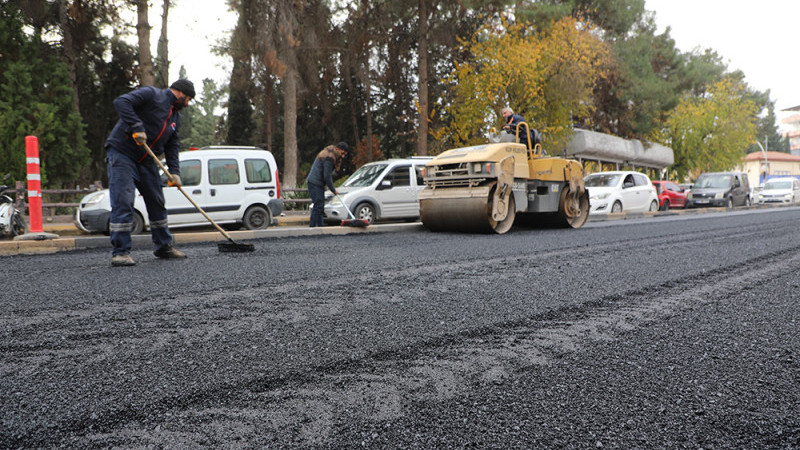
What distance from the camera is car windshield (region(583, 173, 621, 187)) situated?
56.3 feet

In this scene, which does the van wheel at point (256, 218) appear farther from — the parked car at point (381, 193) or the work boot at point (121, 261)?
the work boot at point (121, 261)

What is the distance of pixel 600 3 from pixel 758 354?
1131 inches

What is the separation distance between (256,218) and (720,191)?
21.3 meters

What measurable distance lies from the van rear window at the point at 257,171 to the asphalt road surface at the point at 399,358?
6.35m

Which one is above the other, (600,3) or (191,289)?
(600,3)

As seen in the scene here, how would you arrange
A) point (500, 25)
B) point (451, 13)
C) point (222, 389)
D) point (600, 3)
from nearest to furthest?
point (222, 389) → point (451, 13) → point (500, 25) → point (600, 3)

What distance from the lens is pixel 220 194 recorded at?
10875 mm

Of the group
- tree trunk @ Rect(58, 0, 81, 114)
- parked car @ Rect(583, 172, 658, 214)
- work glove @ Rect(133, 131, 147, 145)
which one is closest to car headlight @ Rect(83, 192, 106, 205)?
work glove @ Rect(133, 131, 147, 145)

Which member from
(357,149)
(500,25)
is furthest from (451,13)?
(357,149)

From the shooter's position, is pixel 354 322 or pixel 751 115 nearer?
pixel 354 322

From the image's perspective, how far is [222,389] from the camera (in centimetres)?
216

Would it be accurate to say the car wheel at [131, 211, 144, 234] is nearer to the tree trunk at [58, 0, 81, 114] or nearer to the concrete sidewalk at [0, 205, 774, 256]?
the concrete sidewalk at [0, 205, 774, 256]

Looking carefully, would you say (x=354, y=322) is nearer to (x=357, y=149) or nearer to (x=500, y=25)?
(x=500, y=25)

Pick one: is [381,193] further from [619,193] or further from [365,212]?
[619,193]
